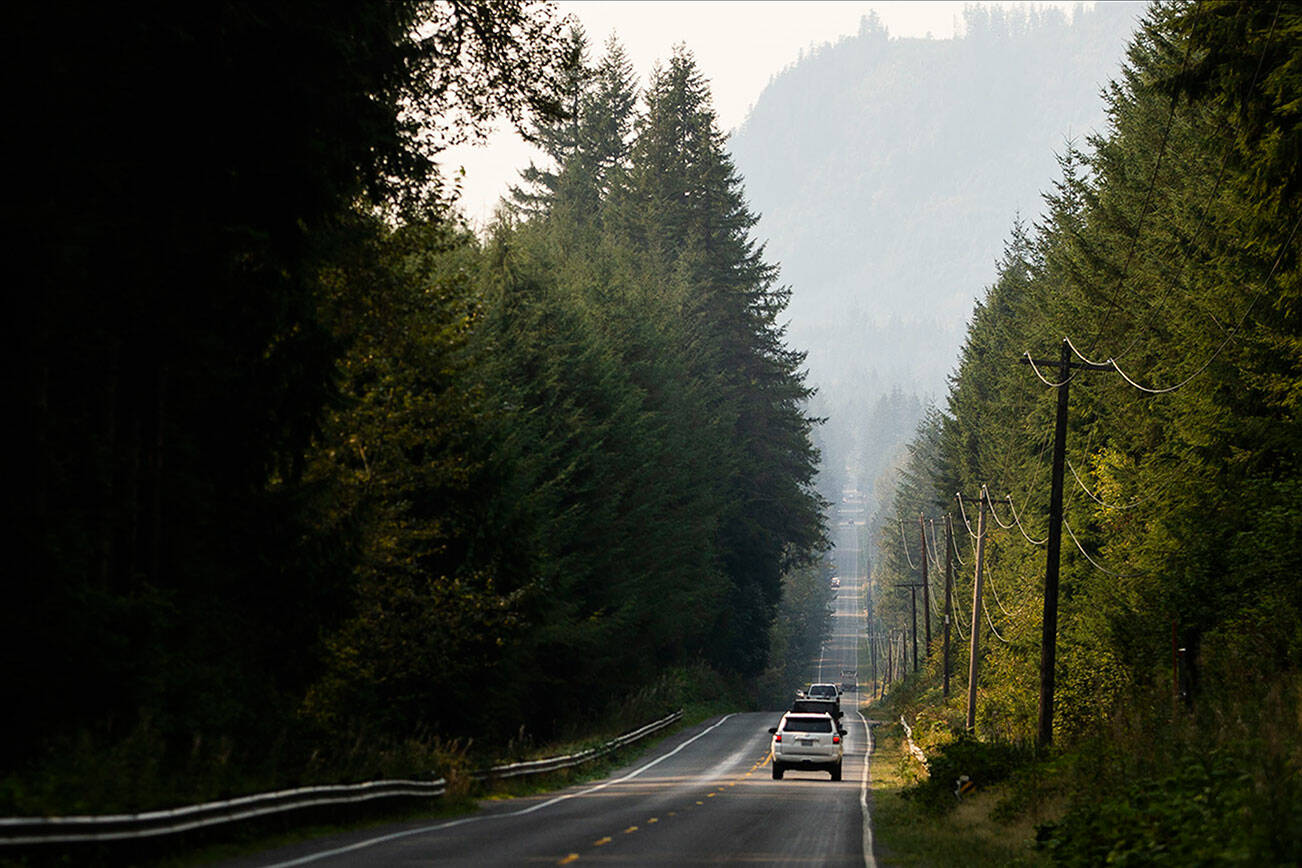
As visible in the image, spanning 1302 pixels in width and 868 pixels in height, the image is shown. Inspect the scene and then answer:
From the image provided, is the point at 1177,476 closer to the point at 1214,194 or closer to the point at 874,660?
the point at 1214,194

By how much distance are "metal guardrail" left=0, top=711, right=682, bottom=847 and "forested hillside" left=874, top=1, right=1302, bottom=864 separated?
9.21 metres

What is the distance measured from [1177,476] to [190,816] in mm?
27462

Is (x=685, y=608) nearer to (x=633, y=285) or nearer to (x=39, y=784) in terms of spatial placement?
(x=633, y=285)

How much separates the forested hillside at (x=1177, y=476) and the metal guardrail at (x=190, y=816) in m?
9.21

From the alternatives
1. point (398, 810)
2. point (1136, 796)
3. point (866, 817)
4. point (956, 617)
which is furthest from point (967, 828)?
point (956, 617)

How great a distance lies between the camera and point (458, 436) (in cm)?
3047

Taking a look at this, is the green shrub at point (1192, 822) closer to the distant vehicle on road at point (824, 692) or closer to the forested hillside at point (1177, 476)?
the forested hillside at point (1177, 476)

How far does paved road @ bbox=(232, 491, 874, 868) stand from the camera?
16.4 metres

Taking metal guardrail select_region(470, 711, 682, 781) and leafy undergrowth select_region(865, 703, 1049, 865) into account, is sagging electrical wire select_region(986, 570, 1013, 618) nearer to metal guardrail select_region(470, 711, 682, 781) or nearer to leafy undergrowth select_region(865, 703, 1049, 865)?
metal guardrail select_region(470, 711, 682, 781)

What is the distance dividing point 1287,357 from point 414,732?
19.9 metres

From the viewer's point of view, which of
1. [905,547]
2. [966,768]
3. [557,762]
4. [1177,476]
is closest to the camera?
[966,768]

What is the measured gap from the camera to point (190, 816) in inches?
575

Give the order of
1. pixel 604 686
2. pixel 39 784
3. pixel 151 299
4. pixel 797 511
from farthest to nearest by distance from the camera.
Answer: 1. pixel 797 511
2. pixel 604 686
3. pixel 151 299
4. pixel 39 784

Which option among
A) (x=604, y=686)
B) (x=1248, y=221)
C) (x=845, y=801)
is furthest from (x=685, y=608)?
(x=1248, y=221)
